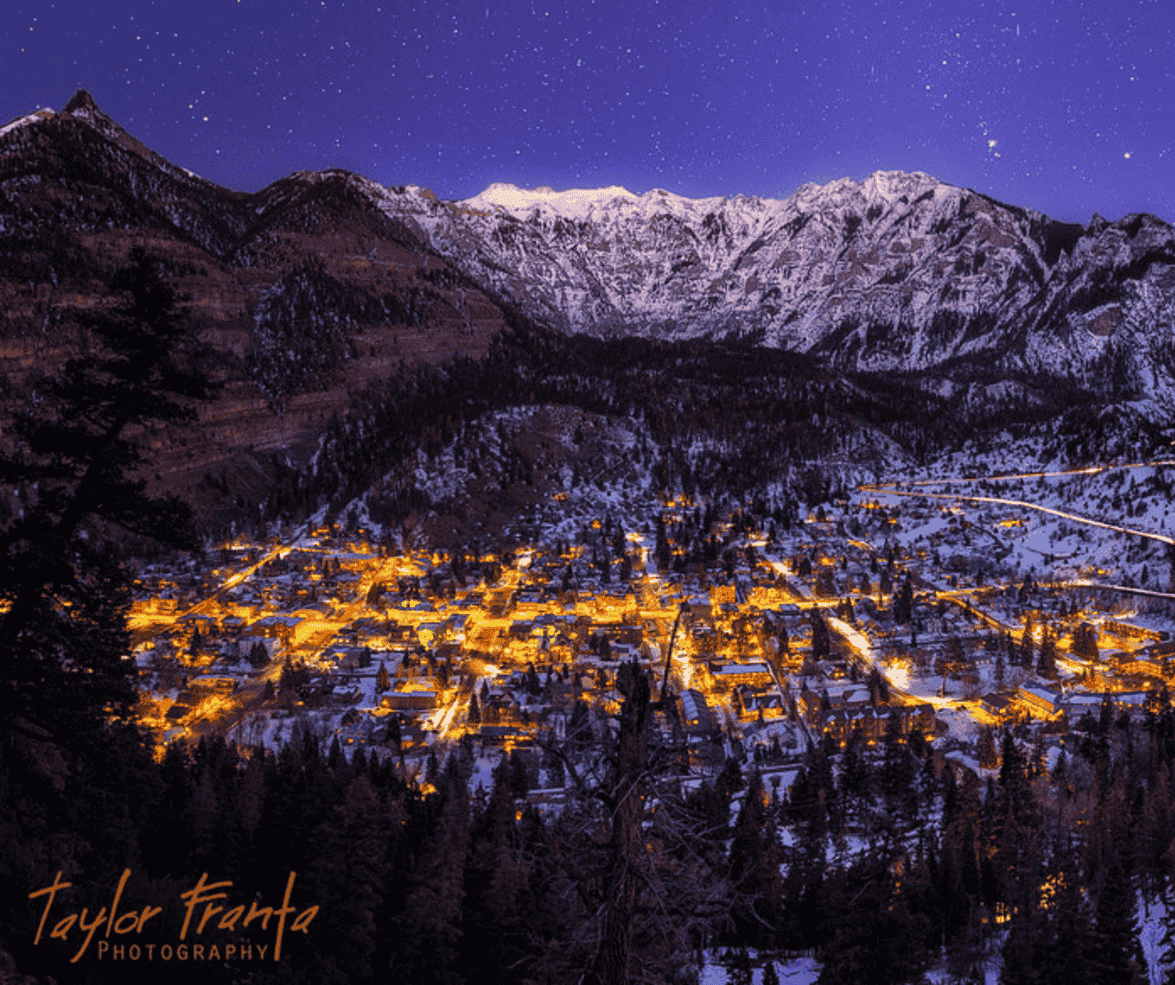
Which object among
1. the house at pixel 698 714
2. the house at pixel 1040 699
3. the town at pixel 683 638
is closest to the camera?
the house at pixel 698 714

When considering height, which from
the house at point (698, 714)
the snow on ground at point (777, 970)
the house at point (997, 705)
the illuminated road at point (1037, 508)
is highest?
the illuminated road at point (1037, 508)

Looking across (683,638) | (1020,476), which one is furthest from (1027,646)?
(1020,476)

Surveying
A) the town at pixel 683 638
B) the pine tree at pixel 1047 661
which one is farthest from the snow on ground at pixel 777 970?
the pine tree at pixel 1047 661

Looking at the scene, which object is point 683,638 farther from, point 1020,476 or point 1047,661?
point 1020,476

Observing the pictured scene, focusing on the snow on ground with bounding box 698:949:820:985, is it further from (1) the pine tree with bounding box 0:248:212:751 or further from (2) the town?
(1) the pine tree with bounding box 0:248:212:751

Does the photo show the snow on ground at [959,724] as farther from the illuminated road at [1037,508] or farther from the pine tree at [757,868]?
the illuminated road at [1037,508]

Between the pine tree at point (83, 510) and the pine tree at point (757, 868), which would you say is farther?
the pine tree at point (757, 868)

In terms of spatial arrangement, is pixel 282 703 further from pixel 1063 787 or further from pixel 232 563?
pixel 1063 787

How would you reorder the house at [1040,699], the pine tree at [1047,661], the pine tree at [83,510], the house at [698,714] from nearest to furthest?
the pine tree at [83,510], the house at [698,714], the house at [1040,699], the pine tree at [1047,661]

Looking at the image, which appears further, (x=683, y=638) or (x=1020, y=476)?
(x=1020, y=476)

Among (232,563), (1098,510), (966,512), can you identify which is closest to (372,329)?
(232,563)
